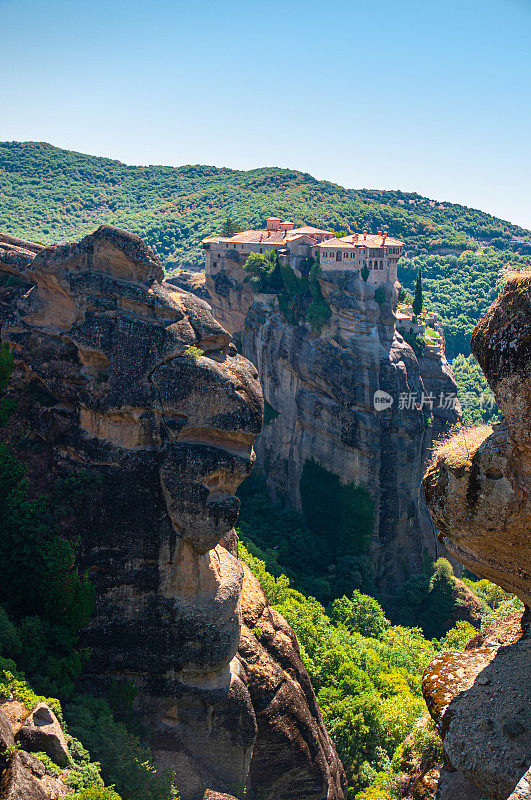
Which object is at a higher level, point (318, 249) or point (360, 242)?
point (360, 242)

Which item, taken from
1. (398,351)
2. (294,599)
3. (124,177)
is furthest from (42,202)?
(294,599)

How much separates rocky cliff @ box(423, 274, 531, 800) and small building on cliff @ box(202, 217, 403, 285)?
141 feet

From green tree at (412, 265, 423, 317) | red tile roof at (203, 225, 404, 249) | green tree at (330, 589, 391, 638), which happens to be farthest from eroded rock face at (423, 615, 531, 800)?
green tree at (412, 265, 423, 317)

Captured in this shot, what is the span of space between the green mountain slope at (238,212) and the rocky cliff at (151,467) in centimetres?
7599

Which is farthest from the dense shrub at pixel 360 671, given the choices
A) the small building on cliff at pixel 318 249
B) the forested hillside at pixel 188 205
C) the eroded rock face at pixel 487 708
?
the forested hillside at pixel 188 205

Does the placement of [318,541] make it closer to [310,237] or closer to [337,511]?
[337,511]

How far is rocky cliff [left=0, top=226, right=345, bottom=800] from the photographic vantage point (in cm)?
1980

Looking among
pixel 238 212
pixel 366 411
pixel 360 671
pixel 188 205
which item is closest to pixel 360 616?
pixel 360 671

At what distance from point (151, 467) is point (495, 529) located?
1194 centimetres

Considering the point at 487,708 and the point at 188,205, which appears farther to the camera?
the point at 188,205

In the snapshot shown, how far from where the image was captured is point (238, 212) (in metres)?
114

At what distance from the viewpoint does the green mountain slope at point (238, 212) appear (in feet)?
339

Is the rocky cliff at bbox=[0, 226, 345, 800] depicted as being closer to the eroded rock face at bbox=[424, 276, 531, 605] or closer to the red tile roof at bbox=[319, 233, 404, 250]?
the eroded rock face at bbox=[424, 276, 531, 605]

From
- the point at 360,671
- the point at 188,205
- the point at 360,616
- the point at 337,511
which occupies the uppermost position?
the point at 188,205
